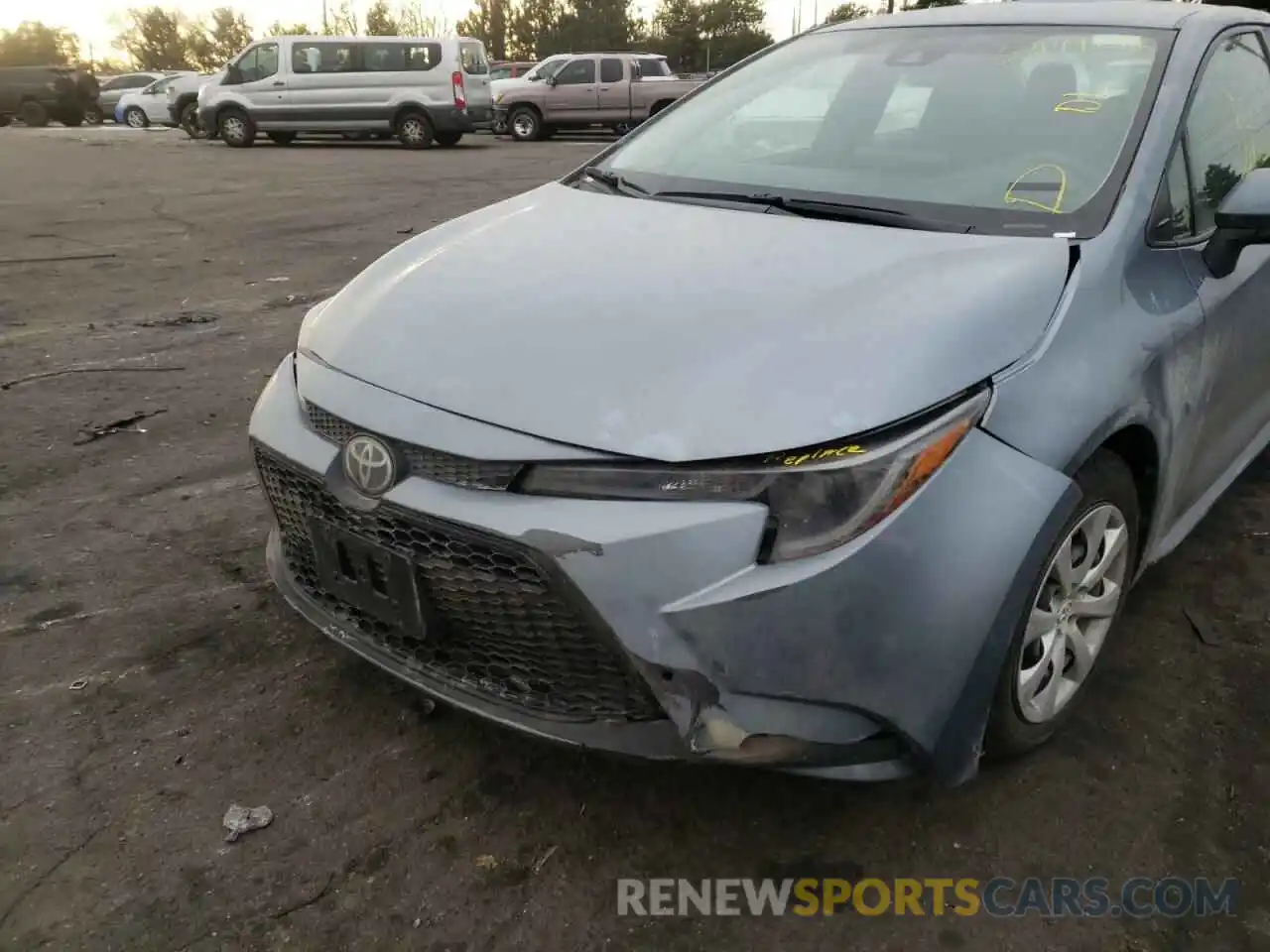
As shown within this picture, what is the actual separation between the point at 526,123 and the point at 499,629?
1959 centimetres

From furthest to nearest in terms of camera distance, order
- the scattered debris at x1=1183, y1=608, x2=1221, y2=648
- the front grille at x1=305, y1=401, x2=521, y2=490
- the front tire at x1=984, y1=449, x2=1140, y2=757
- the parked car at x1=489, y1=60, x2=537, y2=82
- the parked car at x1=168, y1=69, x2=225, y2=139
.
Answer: the parked car at x1=489, y1=60, x2=537, y2=82
the parked car at x1=168, y1=69, x2=225, y2=139
the scattered debris at x1=1183, y1=608, x2=1221, y2=648
the front tire at x1=984, y1=449, x2=1140, y2=757
the front grille at x1=305, y1=401, x2=521, y2=490

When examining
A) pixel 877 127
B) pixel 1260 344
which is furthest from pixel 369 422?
pixel 1260 344

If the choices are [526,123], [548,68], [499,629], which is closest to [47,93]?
[526,123]

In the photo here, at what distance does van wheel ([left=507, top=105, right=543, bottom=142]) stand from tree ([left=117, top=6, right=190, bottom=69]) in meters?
55.2

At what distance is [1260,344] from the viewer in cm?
273

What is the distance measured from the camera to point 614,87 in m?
19.4

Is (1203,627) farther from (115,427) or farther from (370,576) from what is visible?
(115,427)

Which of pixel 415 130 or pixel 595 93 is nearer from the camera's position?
pixel 415 130

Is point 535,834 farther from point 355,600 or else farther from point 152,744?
point 152,744

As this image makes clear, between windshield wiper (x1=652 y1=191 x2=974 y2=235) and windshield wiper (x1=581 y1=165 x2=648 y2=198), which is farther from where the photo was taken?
windshield wiper (x1=581 y1=165 x2=648 y2=198)

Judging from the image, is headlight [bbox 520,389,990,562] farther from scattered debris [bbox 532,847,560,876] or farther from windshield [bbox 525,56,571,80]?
windshield [bbox 525,56,571,80]

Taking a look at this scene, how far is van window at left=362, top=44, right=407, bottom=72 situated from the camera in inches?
673

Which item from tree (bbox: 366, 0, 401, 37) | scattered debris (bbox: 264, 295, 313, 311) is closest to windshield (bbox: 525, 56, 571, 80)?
scattered debris (bbox: 264, 295, 313, 311)

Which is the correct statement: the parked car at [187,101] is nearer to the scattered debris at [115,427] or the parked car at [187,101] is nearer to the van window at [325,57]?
the van window at [325,57]
